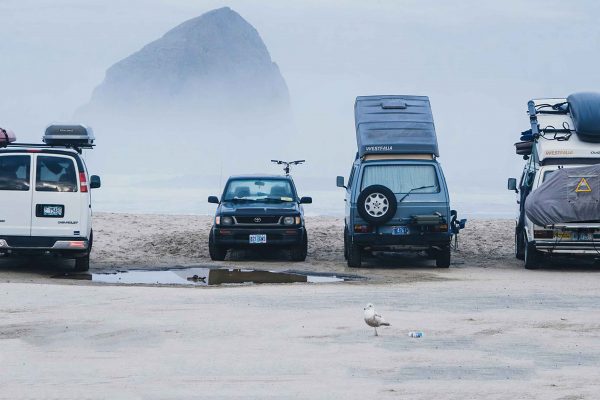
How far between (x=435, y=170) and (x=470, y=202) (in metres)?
44.4

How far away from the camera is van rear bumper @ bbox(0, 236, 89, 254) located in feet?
65.0

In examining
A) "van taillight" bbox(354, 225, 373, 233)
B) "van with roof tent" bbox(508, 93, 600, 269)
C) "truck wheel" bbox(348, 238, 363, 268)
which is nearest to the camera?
"van with roof tent" bbox(508, 93, 600, 269)

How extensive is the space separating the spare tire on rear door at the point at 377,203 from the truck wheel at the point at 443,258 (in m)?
1.41

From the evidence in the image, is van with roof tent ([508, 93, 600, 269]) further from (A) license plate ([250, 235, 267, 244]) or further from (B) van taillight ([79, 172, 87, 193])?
(B) van taillight ([79, 172, 87, 193])

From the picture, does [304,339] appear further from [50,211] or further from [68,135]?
[68,135]

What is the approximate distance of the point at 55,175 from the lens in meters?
20.0

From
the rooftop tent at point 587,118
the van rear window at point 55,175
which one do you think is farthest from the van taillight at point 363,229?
the van rear window at point 55,175

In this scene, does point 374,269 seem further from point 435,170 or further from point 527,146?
point 527,146

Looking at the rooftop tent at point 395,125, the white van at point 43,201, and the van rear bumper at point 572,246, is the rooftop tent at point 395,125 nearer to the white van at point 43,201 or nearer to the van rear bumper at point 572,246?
the van rear bumper at point 572,246

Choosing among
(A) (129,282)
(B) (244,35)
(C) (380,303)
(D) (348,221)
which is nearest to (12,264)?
(A) (129,282)

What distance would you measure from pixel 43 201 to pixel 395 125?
6.90 metres

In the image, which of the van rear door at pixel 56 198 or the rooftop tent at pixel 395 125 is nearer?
the van rear door at pixel 56 198

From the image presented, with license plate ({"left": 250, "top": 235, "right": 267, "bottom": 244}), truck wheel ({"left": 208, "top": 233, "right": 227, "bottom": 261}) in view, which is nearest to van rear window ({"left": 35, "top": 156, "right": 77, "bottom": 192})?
truck wheel ({"left": 208, "top": 233, "right": 227, "bottom": 261})

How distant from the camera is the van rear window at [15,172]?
786 inches
